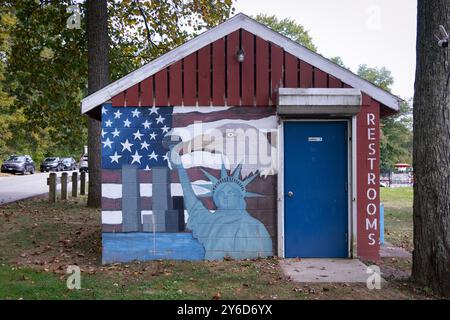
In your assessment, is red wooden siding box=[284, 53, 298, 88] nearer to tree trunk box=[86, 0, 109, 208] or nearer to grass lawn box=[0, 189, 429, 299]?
grass lawn box=[0, 189, 429, 299]

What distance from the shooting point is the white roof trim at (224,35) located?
8094 millimetres

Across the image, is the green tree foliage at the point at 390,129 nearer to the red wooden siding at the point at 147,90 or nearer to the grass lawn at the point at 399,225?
the grass lawn at the point at 399,225

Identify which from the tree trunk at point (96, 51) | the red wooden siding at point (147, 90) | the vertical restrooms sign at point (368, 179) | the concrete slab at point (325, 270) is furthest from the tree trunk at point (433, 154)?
the tree trunk at point (96, 51)

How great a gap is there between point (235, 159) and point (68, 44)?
11.5 metres

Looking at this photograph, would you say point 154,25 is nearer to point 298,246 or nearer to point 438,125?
point 298,246

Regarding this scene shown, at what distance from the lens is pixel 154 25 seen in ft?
60.7

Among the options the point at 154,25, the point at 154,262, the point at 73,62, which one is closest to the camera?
the point at 154,262

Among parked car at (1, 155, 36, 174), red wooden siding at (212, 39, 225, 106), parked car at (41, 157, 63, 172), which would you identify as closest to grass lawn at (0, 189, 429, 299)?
red wooden siding at (212, 39, 225, 106)

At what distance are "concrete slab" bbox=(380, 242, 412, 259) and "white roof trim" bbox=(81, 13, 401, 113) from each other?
9.50 feet

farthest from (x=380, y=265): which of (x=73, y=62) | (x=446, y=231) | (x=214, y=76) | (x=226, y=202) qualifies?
(x=73, y=62)

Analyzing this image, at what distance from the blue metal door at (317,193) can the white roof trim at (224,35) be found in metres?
0.78

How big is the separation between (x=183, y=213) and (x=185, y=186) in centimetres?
47

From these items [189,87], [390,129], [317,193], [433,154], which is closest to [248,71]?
[189,87]

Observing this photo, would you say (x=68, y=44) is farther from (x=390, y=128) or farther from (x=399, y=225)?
(x=390, y=128)
